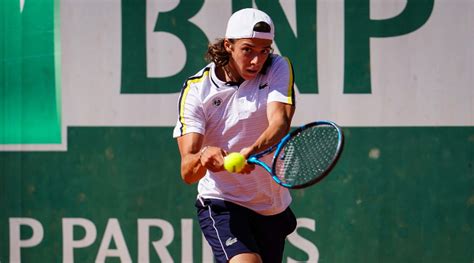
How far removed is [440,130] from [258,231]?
165 cm

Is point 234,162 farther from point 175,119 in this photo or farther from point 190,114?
point 175,119

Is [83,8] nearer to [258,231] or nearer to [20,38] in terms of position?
[20,38]

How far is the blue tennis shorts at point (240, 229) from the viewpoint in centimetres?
324

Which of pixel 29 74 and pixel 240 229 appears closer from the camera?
pixel 240 229

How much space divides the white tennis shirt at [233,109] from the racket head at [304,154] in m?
0.14

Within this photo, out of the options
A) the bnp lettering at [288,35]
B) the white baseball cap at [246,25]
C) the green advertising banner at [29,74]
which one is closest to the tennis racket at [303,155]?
the white baseball cap at [246,25]

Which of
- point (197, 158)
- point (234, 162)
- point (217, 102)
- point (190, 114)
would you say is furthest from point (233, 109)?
point (234, 162)

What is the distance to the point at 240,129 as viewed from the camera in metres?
3.29

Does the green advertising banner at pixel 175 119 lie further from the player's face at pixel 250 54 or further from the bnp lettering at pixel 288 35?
the player's face at pixel 250 54

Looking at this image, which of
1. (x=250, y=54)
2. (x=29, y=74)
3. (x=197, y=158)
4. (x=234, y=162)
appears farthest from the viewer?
(x=29, y=74)

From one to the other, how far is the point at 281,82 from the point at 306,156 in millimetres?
315

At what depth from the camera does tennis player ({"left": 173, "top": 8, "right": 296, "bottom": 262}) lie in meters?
3.14

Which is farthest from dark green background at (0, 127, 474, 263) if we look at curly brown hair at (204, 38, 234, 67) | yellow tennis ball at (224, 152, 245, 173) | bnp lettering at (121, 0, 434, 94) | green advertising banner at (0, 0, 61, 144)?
yellow tennis ball at (224, 152, 245, 173)

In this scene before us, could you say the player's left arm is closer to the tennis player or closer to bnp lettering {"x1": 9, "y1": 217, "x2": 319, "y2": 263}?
the tennis player
